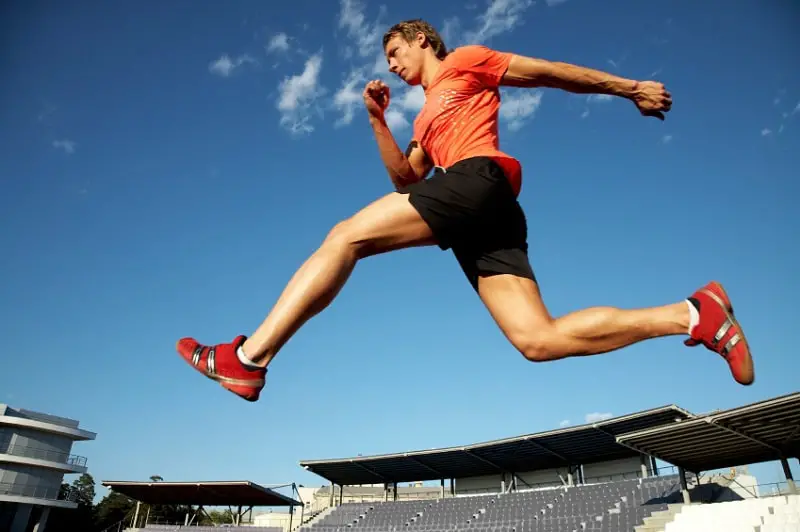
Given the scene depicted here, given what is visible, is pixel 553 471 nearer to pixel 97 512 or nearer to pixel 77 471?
pixel 77 471

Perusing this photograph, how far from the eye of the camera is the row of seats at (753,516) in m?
14.5

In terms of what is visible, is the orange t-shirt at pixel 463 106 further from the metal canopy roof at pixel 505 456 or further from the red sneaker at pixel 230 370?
the metal canopy roof at pixel 505 456

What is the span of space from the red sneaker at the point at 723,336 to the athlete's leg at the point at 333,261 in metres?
1.33

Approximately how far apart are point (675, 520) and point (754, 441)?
3472 mm

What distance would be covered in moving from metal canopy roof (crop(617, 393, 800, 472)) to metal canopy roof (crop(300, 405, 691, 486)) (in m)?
2.63

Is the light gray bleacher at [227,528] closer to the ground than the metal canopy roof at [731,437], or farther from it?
closer to the ground

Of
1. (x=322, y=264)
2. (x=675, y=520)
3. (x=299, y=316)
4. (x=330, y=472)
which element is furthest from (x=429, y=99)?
(x=330, y=472)

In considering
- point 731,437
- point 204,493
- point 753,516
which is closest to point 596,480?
point 731,437

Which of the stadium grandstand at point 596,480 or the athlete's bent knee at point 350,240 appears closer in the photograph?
the athlete's bent knee at point 350,240

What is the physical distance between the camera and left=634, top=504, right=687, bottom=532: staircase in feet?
60.2

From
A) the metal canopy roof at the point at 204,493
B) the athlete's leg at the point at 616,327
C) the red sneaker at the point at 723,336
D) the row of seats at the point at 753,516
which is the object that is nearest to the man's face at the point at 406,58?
the athlete's leg at the point at 616,327

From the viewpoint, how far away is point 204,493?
3275cm

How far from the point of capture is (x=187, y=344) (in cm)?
272

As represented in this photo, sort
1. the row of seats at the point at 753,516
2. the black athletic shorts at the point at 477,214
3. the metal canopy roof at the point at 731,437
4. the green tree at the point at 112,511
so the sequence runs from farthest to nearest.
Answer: the green tree at the point at 112,511, the metal canopy roof at the point at 731,437, the row of seats at the point at 753,516, the black athletic shorts at the point at 477,214
